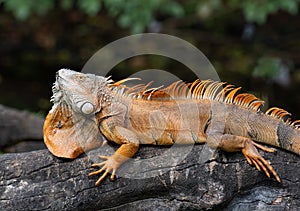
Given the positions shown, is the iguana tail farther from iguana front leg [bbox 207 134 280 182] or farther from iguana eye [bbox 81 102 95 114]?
iguana eye [bbox 81 102 95 114]

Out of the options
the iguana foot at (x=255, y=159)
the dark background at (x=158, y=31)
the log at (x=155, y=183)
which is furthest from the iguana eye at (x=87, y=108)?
the dark background at (x=158, y=31)

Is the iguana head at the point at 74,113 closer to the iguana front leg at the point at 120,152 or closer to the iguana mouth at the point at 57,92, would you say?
the iguana mouth at the point at 57,92

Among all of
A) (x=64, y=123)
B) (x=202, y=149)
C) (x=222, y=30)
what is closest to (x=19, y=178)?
(x=64, y=123)

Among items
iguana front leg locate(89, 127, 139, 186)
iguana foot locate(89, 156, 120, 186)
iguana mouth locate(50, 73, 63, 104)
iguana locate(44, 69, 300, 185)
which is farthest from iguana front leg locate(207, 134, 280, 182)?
iguana mouth locate(50, 73, 63, 104)

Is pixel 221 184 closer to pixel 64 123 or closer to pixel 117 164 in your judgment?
pixel 117 164

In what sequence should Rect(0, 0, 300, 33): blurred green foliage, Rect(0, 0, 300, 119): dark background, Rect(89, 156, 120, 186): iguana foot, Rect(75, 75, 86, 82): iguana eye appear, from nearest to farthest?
Rect(89, 156, 120, 186): iguana foot → Rect(75, 75, 86, 82): iguana eye → Rect(0, 0, 300, 33): blurred green foliage → Rect(0, 0, 300, 119): dark background
